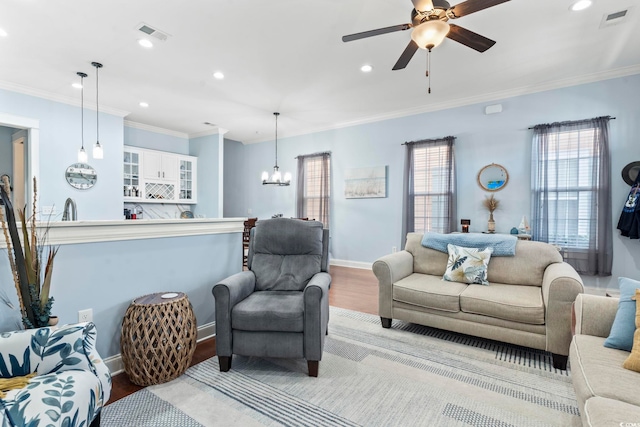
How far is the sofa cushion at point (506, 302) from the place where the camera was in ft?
7.69

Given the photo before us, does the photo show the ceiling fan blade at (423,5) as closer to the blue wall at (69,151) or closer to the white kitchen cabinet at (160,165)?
the blue wall at (69,151)

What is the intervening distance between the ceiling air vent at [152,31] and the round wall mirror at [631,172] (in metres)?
5.48

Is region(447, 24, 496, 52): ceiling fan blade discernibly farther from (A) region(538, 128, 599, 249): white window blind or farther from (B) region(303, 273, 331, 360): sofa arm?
(A) region(538, 128, 599, 249): white window blind

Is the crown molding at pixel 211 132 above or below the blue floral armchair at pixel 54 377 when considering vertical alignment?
above

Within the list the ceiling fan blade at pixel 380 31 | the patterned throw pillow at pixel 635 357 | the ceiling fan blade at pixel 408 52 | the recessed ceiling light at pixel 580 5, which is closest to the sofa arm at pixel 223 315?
the ceiling fan blade at pixel 380 31

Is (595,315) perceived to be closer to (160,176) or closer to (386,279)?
(386,279)

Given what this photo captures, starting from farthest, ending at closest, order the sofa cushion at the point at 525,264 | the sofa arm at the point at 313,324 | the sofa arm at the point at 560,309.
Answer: the sofa cushion at the point at 525,264 < the sofa arm at the point at 560,309 < the sofa arm at the point at 313,324

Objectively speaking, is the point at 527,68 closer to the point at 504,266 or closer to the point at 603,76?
the point at 603,76

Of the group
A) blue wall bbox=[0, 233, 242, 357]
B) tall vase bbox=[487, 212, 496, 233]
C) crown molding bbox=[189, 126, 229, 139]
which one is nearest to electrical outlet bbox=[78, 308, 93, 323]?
blue wall bbox=[0, 233, 242, 357]

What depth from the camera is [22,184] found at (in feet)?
16.6

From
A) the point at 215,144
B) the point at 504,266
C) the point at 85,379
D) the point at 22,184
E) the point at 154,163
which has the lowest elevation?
the point at 85,379

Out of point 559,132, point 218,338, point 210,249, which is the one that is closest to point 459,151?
point 559,132

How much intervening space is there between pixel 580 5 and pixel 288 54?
2.67 m

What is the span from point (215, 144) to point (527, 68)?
222 inches
